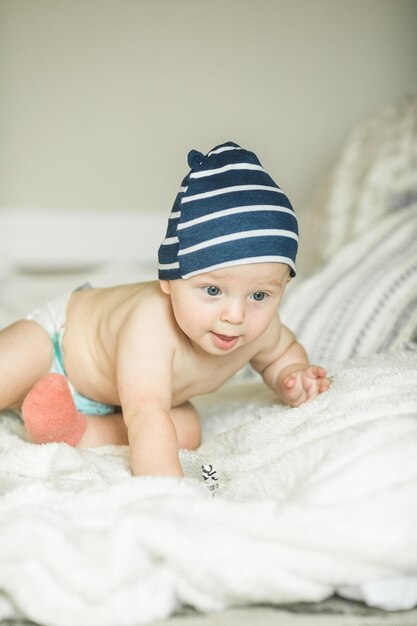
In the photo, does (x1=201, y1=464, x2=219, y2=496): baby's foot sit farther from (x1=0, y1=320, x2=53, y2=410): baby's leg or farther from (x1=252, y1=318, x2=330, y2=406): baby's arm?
(x1=0, y1=320, x2=53, y2=410): baby's leg

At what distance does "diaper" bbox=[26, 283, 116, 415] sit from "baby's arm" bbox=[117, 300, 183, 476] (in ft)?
0.68

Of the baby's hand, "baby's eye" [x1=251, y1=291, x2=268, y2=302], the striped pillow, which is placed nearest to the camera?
"baby's eye" [x1=251, y1=291, x2=268, y2=302]

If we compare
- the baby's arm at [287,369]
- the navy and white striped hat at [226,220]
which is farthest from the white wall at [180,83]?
the navy and white striped hat at [226,220]

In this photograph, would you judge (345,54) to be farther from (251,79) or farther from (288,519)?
(288,519)

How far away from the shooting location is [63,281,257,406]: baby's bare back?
3.74 ft

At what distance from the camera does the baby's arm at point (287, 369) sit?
1.21 meters

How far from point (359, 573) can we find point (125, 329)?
53 centimetres

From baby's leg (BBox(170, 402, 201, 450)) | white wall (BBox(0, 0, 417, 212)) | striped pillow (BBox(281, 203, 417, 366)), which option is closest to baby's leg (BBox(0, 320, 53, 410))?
baby's leg (BBox(170, 402, 201, 450))

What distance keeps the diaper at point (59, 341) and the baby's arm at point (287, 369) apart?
0.91 ft

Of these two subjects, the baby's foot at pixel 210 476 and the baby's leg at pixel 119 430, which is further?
the baby's leg at pixel 119 430

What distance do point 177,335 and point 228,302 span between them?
14 cm

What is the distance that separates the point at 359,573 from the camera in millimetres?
709

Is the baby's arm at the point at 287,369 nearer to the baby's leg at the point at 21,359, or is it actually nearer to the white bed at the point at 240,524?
the white bed at the point at 240,524

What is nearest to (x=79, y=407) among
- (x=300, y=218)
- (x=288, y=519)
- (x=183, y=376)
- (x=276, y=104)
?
(x=183, y=376)
